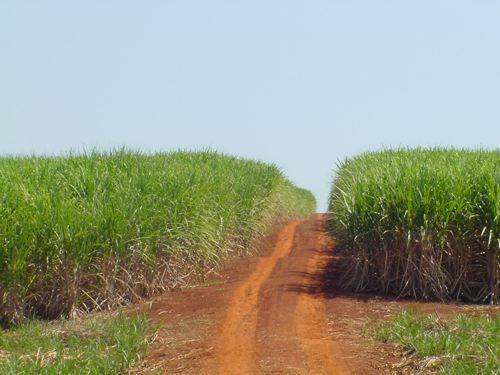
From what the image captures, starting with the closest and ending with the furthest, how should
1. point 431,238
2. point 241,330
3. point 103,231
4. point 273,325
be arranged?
point 241,330
point 273,325
point 103,231
point 431,238

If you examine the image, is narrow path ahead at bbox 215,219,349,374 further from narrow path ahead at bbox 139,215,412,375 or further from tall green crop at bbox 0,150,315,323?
tall green crop at bbox 0,150,315,323

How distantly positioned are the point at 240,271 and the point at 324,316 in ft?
9.88

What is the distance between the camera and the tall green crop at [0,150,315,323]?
316 inches

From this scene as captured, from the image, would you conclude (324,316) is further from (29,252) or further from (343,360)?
(29,252)

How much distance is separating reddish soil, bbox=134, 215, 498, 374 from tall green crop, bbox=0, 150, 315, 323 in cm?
47

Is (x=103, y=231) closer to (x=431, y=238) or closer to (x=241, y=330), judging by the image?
(x=241, y=330)

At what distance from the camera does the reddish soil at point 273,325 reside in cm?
628

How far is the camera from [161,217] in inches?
356

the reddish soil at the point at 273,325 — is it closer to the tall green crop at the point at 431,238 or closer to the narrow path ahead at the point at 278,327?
the narrow path ahead at the point at 278,327

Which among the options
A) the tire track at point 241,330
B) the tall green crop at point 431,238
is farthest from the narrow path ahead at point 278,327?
the tall green crop at point 431,238

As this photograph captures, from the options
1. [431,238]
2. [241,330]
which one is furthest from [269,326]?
[431,238]

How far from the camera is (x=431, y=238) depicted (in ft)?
28.1

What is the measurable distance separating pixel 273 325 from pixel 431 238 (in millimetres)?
2240

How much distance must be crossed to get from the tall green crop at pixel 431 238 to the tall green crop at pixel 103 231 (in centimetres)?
207
